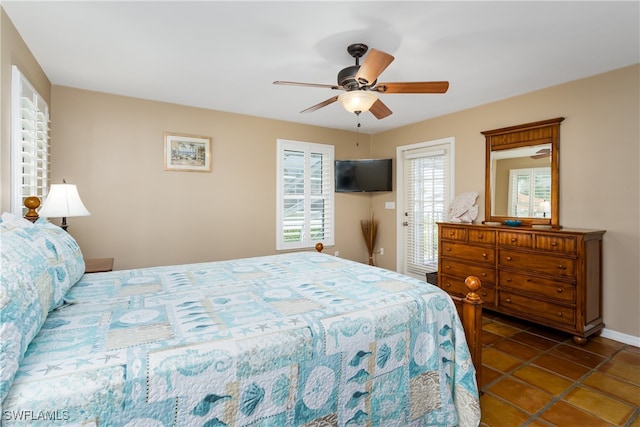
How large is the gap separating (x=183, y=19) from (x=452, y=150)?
356 centimetres

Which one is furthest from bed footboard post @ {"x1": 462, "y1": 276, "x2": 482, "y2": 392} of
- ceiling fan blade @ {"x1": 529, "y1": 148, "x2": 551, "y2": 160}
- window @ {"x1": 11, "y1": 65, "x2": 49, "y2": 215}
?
window @ {"x1": 11, "y1": 65, "x2": 49, "y2": 215}

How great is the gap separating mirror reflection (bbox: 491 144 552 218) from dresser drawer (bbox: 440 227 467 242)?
48cm

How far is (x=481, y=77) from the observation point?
315 centimetres

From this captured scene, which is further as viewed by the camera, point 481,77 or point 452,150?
point 452,150

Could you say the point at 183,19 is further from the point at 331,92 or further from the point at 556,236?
the point at 556,236

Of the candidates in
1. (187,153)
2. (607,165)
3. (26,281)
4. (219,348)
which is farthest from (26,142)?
(607,165)

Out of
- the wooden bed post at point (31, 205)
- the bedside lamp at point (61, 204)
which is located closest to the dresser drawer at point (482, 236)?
the bedside lamp at point (61, 204)

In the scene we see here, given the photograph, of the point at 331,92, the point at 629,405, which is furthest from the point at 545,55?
the point at 629,405

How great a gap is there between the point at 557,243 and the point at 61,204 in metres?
4.38

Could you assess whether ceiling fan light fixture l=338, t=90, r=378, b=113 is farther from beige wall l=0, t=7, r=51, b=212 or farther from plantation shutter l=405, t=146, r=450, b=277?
plantation shutter l=405, t=146, r=450, b=277

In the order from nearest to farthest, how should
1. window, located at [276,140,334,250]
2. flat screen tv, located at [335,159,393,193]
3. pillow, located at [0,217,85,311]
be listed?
pillow, located at [0,217,85,311], window, located at [276,140,334,250], flat screen tv, located at [335,159,393,193]

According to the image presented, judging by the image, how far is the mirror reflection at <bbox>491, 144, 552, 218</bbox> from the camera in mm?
3445

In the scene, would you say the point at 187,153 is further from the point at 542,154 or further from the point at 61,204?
the point at 542,154

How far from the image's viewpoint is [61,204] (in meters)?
2.62
